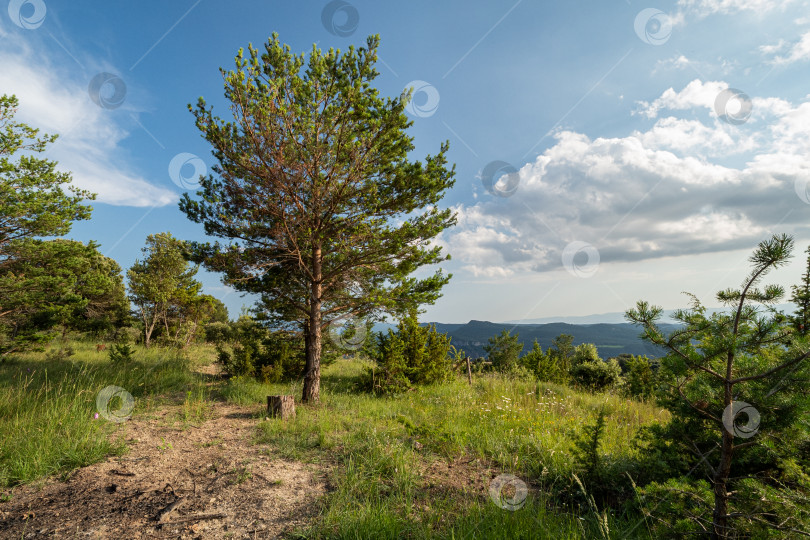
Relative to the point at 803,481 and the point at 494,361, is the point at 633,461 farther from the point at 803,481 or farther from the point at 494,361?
the point at 494,361

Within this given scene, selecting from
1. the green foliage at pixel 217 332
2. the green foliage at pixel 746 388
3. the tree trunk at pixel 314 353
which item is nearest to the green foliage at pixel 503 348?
the tree trunk at pixel 314 353

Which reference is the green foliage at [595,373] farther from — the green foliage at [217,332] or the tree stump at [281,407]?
the green foliage at [217,332]

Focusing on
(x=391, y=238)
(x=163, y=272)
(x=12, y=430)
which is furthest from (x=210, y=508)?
(x=163, y=272)

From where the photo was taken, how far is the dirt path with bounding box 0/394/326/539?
2842 mm

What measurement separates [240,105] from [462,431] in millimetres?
7726

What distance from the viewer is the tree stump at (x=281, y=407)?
659 centimetres

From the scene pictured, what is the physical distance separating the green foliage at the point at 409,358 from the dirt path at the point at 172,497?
5106mm

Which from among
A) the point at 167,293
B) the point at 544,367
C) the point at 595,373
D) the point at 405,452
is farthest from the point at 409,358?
the point at 167,293

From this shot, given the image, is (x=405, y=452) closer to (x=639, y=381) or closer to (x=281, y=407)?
(x=281, y=407)

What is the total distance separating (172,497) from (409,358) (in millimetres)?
7437

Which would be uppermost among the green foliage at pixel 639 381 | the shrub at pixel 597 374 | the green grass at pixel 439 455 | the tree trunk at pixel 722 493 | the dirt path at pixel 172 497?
the tree trunk at pixel 722 493

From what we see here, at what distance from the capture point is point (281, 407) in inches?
261

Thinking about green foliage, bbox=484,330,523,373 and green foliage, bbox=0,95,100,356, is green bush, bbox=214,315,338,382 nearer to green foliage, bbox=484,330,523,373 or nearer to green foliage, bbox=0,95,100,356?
green foliage, bbox=0,95,100,356

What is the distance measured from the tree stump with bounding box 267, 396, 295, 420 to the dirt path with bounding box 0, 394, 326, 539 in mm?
1626
